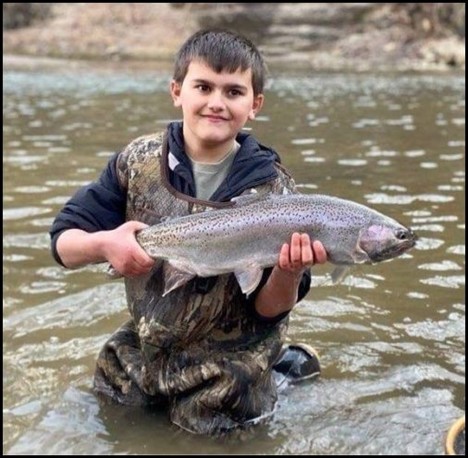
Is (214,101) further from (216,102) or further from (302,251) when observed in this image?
(302,251)

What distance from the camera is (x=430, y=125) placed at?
50.1 feet

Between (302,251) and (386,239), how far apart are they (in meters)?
0.36

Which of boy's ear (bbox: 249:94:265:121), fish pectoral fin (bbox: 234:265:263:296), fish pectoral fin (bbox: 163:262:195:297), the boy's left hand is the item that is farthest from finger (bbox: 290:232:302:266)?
boy's ear (bbox: 249:94:265:121)

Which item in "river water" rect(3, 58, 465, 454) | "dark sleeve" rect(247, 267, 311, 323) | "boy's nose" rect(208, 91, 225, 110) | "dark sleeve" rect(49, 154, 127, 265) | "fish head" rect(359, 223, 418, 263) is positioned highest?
"boy's nose" rect(208, 91, 225, 110)

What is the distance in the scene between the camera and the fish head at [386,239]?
3.44 metres

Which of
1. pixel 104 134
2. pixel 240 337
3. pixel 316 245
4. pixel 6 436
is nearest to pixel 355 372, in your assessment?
pixel 240 337

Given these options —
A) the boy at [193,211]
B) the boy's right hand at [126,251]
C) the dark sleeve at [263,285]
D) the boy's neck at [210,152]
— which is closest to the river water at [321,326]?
the boy at [193,211]

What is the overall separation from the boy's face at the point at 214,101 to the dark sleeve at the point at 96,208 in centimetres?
56

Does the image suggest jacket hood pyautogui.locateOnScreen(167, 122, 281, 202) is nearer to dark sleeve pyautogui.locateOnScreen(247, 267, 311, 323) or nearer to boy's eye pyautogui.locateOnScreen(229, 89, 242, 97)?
boy's eye pyautogui.locateOnScreen(229, 89, 242, 97)

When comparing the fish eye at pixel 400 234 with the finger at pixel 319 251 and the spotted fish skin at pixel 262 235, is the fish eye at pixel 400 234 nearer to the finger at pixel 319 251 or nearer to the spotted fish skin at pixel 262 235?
the spotted fish skin at pixel 262 235

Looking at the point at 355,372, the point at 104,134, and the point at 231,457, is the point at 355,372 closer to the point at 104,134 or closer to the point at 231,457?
the point at 231,457

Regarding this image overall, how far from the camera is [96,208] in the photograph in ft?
13.6

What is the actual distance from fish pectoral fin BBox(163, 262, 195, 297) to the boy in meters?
0.12

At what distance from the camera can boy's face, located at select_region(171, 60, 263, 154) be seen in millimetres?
3863
